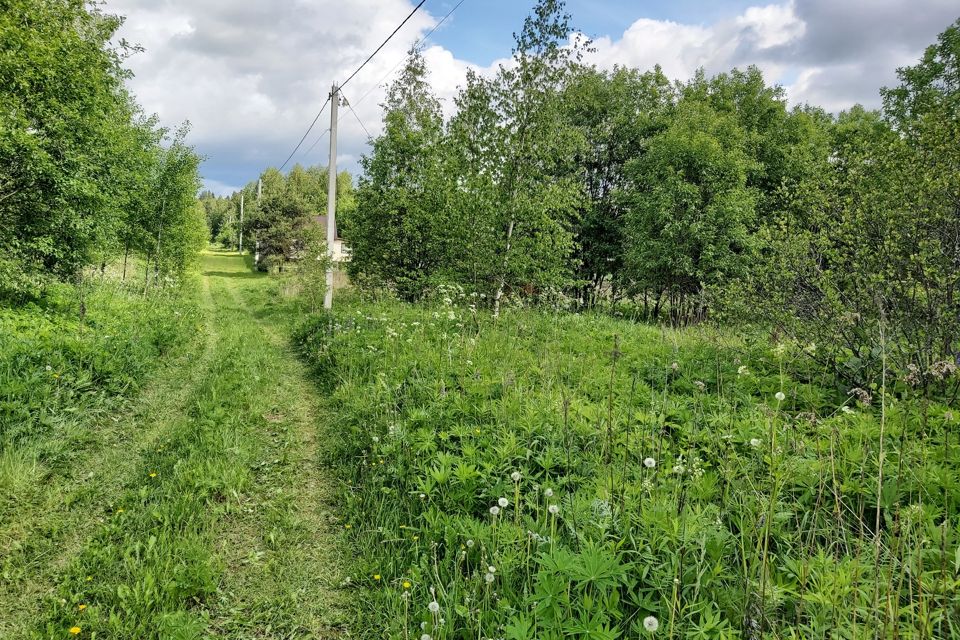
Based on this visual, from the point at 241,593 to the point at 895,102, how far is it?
32.2 meters

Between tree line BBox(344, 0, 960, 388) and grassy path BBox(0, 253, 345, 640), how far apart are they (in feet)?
16.7

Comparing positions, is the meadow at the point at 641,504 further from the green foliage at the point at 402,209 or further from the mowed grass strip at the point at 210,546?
the green foliage at the point at 402,209

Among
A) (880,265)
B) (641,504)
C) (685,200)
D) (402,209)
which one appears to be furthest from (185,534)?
(685,200)

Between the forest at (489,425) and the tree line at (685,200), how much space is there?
0.29ft

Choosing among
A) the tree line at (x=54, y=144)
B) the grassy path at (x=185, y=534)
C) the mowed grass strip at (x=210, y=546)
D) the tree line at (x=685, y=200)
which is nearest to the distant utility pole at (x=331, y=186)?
the tree line at (x=685, y=200)

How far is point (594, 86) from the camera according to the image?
91.5 ft

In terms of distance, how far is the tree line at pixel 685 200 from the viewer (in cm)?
576

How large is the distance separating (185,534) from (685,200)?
23.0m

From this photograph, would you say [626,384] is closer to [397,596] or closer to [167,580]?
[397,596]

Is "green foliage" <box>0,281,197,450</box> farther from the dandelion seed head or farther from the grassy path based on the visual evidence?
the dandelion seed head

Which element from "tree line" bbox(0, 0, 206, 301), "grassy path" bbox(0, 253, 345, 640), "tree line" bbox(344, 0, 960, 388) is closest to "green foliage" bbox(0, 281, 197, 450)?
"grassy path" bbox(0, 253, 345, 640)

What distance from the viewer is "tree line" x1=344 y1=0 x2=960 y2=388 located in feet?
18.9

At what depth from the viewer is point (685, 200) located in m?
21.7

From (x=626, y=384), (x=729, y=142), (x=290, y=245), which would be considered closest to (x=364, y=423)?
(x=626, y=384)
